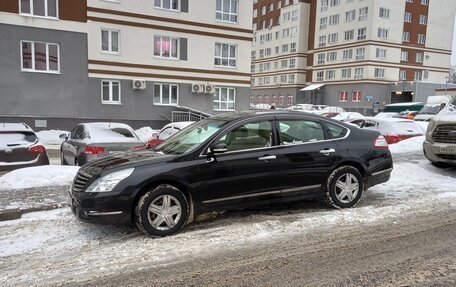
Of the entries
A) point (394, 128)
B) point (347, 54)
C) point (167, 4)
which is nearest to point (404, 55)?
point (347, 54)

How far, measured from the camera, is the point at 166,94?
25969 mm

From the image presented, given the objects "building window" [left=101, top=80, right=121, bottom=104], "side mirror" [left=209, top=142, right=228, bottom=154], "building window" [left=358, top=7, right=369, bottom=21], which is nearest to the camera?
"side mirror" [left=209, top=142, right=228, bottom=154]

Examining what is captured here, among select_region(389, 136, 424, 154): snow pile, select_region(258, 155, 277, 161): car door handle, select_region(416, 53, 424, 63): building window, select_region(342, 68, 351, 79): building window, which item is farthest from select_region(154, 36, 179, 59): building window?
select_region(416, 53, 424, 63): building window

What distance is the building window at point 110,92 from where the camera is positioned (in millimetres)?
23953

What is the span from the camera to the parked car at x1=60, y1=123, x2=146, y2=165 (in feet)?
30.1

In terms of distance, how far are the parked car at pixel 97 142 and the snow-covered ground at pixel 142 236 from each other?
2969 millimetres

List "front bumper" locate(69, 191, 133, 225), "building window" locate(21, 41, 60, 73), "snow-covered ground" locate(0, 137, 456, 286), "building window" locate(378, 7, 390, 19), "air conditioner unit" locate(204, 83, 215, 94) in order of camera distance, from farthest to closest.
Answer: "building window" locate(378, 7, 390, 19) → "air conditioner unit" locate(204, 83, 215, 94) → "building window" locate(21, 41, 60, 73) → "front bumper" locate(69, 191, 133, 225) → "snow-covered ground" locate(0, 137, 456, 286)

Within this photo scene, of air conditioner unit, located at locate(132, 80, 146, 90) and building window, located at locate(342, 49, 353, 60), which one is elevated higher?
building window, located at locate(342, 49, 353, 60)

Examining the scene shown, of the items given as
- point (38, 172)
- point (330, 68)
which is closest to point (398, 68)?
point (330, 68)

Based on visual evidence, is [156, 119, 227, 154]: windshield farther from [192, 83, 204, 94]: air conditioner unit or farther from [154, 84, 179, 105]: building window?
[192, 83, 204, 94]: air conditioner unit

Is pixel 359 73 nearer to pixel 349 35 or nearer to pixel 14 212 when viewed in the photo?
pixel 349 35

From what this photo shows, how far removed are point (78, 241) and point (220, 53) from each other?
2347cm

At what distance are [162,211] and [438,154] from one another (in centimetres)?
674

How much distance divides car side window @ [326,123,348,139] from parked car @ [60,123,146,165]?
15.0ft
